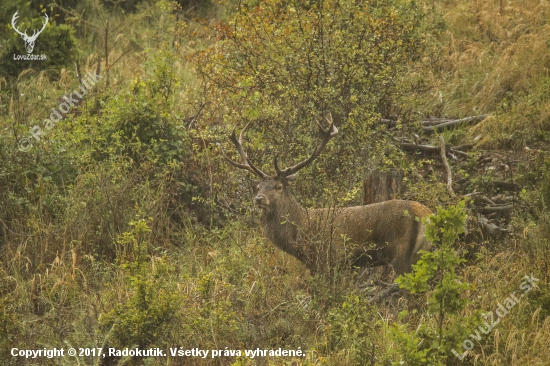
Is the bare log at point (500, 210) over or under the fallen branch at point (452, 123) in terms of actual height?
under

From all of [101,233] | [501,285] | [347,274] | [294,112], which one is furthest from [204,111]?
[501,285]

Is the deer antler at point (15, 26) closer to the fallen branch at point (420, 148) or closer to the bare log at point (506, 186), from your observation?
the fallen branch at point (420, 148)

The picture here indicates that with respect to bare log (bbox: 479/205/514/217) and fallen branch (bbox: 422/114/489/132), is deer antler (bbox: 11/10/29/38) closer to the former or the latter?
fallen branch (bbox: 422/114/489/132)

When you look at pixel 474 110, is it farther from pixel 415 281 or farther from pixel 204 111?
pixel 415 281

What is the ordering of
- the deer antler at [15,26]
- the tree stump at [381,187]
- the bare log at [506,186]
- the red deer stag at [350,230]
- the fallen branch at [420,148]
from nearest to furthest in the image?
the red deer stag at [350,230]
the tree stump at [381,187]
the bare log at [506,186]
the fallen branch at [420,148]
the deer antler at [15,26]

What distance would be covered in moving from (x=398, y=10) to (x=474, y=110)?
252 cm

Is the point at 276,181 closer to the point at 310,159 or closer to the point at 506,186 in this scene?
the point at 310,159

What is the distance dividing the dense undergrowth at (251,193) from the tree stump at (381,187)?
36cm

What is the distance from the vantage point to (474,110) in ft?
43.8

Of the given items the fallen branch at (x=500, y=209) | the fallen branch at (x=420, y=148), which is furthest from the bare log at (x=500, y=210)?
the fallen branch at (x=420, y=148)

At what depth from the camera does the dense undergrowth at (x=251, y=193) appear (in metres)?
7.07

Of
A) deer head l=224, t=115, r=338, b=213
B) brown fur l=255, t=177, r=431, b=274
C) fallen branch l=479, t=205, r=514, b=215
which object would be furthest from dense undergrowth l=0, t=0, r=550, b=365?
deer head l=224, t=115, r=338, b=213

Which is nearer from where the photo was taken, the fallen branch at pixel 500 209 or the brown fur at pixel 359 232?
the brown fur at pixel 359 232

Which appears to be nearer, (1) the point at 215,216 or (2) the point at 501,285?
(2) the point at 501,285
